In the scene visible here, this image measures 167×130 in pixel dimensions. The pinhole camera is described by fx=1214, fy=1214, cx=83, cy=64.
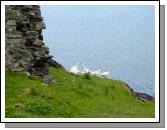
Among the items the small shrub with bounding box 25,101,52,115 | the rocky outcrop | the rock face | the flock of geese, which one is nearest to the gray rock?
the rocky outcrop

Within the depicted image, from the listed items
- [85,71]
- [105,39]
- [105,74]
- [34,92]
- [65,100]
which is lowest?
[65,100]

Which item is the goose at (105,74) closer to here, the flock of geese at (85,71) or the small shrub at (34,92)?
the flock of geese at (85,71)

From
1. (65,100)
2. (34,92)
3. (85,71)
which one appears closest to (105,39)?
(65,100)

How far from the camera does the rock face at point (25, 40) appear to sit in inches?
1656

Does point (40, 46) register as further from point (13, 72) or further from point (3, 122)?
point (3, 122)

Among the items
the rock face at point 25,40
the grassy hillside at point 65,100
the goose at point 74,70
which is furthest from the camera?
the goose at point 74,70

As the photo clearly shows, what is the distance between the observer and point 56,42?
44375 millimetres

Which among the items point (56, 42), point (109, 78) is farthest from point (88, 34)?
point (109, 78)

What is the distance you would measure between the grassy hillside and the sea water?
34.2 inches

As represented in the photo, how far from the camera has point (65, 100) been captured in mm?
41625

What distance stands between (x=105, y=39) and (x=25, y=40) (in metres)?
3.06

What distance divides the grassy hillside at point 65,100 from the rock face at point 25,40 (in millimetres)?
473

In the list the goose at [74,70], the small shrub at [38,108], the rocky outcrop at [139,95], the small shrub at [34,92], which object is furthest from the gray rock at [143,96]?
the small shrub at [38,108]

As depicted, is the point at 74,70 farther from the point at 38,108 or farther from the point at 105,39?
the point at 38,108
